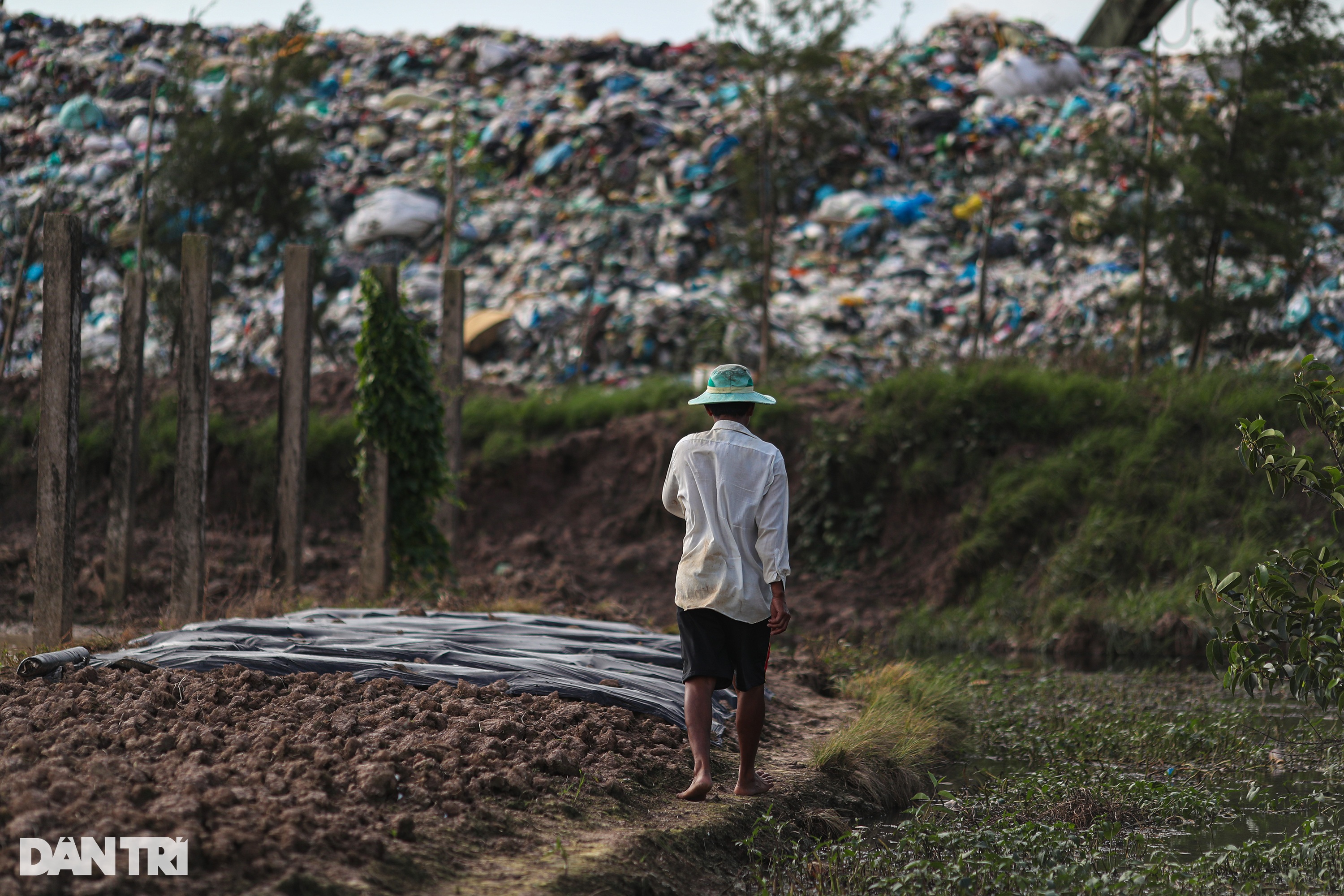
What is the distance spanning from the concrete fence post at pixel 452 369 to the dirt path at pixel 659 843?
4.77 metres

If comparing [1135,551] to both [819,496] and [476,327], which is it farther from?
[476,327]

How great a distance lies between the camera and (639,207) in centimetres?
1573

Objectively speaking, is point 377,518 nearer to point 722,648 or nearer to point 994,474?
point 722,648

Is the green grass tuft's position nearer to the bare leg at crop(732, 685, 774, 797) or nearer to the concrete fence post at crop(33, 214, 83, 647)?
the bare leg at crop(732, 685, 774, 797)

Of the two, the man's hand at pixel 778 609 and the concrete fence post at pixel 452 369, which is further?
the concrete fence post at pixel 452 369

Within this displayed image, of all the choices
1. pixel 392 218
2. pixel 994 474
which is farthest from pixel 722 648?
pixel 392 218

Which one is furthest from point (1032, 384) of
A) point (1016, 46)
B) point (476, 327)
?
point (1016, 46)

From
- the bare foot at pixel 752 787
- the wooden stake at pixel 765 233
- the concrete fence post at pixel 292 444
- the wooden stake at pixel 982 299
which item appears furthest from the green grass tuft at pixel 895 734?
the wooden stake at pixel 765 233

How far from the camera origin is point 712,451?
410cm

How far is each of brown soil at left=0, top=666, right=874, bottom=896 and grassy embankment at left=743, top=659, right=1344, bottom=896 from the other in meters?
0.38

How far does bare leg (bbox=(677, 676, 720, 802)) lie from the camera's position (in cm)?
402

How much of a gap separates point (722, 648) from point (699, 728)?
304mm

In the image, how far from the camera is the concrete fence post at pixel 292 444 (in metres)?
7.81

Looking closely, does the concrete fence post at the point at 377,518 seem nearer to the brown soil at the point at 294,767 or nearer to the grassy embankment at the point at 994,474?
the brown soil at the point at 294,767
